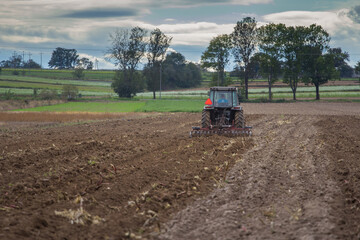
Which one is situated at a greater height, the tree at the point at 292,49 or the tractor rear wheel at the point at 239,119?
the tree at the point at 292,49

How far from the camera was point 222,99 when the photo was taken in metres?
19.5

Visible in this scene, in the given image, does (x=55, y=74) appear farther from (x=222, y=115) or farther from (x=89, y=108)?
(x=222, y=115)

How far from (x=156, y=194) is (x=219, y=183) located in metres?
Result: 1.71

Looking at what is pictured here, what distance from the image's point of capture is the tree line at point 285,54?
63500mm

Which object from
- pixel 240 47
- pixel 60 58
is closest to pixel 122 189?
pixel 240 47

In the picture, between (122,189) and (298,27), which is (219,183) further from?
(298,27)

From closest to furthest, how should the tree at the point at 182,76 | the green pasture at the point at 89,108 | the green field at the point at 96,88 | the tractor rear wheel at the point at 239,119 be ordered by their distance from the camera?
the tractor rear wheel at the point at 239,119
the green pasture at the point at 89,108
the green field at the point at 96,88
the tree at the point at 182,76

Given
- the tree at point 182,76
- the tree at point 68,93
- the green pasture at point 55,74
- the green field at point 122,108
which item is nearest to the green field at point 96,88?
the green pasture at point 55,74

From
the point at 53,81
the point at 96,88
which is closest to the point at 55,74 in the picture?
the point at 53,81

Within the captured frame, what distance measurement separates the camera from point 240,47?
2633 inches

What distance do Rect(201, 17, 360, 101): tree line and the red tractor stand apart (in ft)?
150

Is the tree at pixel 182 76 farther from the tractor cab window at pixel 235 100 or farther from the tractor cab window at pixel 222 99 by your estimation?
the tractor cab window at pixel 235 100

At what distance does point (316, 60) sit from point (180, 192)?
58913 millimetres

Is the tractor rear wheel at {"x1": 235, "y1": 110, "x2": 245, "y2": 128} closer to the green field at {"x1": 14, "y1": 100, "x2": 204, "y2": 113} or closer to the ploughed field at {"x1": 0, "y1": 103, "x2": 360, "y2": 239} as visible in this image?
the ploughed field at {"x1": 0, "y1": 103, "x2": 360, "y2": 239}
